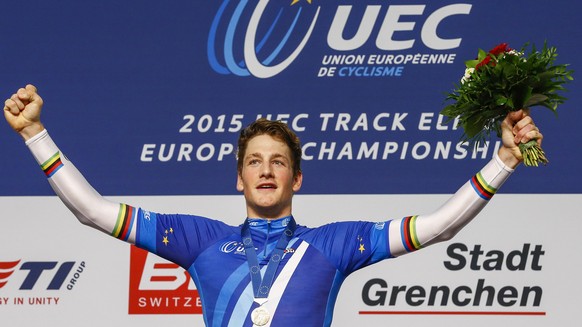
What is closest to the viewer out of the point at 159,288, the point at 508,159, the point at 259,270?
the point at 508,159

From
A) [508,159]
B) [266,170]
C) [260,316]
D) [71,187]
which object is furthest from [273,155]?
[508,159]

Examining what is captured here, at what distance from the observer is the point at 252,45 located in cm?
564

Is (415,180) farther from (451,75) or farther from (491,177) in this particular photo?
(491,177)

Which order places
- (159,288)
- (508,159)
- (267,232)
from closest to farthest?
1. (508,159)
2. (267,232)
3. (159,288)

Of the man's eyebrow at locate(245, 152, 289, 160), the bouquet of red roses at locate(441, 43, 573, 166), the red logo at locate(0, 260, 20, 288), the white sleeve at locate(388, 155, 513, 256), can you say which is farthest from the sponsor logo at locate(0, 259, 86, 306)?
the bouquet of red roses at locate(441, 43, 573, 166)

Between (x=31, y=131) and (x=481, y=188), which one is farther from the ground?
(x=481, y=188)

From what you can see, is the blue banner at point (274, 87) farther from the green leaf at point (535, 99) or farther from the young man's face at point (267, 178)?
the green leaf at point (535, 99)

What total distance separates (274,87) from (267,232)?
81.7 inches

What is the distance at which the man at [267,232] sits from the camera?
3387mm

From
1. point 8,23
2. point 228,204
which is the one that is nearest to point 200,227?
point 228,204

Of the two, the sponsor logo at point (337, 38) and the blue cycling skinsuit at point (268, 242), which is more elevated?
the sponsor logo at point (337, 38)

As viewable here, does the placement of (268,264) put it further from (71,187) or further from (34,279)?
(34,279)

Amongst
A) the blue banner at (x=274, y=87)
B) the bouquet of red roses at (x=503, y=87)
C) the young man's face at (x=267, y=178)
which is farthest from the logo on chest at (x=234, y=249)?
the blue banner at (x=274, y=87)

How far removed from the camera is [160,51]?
18.6ft
